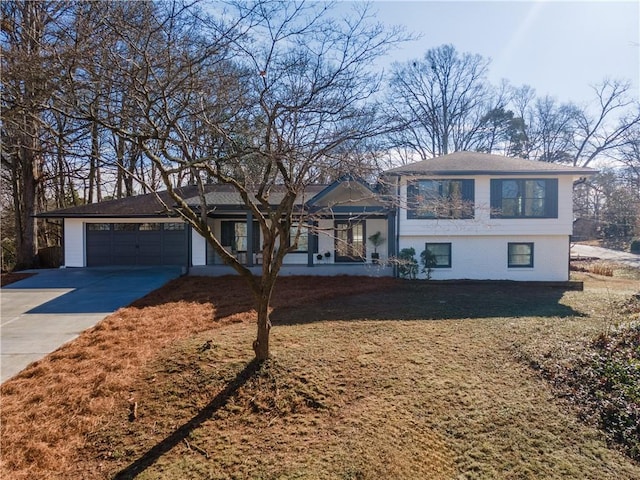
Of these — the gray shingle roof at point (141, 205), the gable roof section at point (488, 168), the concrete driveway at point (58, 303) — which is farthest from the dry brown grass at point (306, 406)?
the gray shingle roof at point (141, 205)

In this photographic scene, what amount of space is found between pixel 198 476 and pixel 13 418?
254 centimetres

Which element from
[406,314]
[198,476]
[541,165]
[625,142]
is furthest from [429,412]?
[625,142]

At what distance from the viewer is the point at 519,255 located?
13.7m

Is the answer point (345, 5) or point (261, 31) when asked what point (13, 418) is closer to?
point (261, 31)

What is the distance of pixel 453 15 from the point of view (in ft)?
22.4

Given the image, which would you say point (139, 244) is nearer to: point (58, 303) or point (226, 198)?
point (226, 198)

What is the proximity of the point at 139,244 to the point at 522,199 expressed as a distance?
15.7 meters

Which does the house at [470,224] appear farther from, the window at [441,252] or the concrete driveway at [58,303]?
the concrete driveway at [58,303]

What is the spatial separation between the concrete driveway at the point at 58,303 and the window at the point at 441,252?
9.91 m

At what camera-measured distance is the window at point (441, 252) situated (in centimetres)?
1377

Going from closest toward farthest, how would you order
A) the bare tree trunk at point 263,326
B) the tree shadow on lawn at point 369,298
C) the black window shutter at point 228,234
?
1. the bare tree trunk at point 263,326
2. the tree shadow on lawn at point 369,298
3. the black window shutter at point 228,234

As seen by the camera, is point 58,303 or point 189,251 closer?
point 58,303

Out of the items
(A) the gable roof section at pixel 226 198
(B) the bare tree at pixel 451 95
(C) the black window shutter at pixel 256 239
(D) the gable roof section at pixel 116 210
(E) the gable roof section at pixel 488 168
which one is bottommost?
(C) the black window shutter at pixel 256 239

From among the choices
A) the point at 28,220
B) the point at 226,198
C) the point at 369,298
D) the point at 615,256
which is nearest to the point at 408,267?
the point at 369,298
